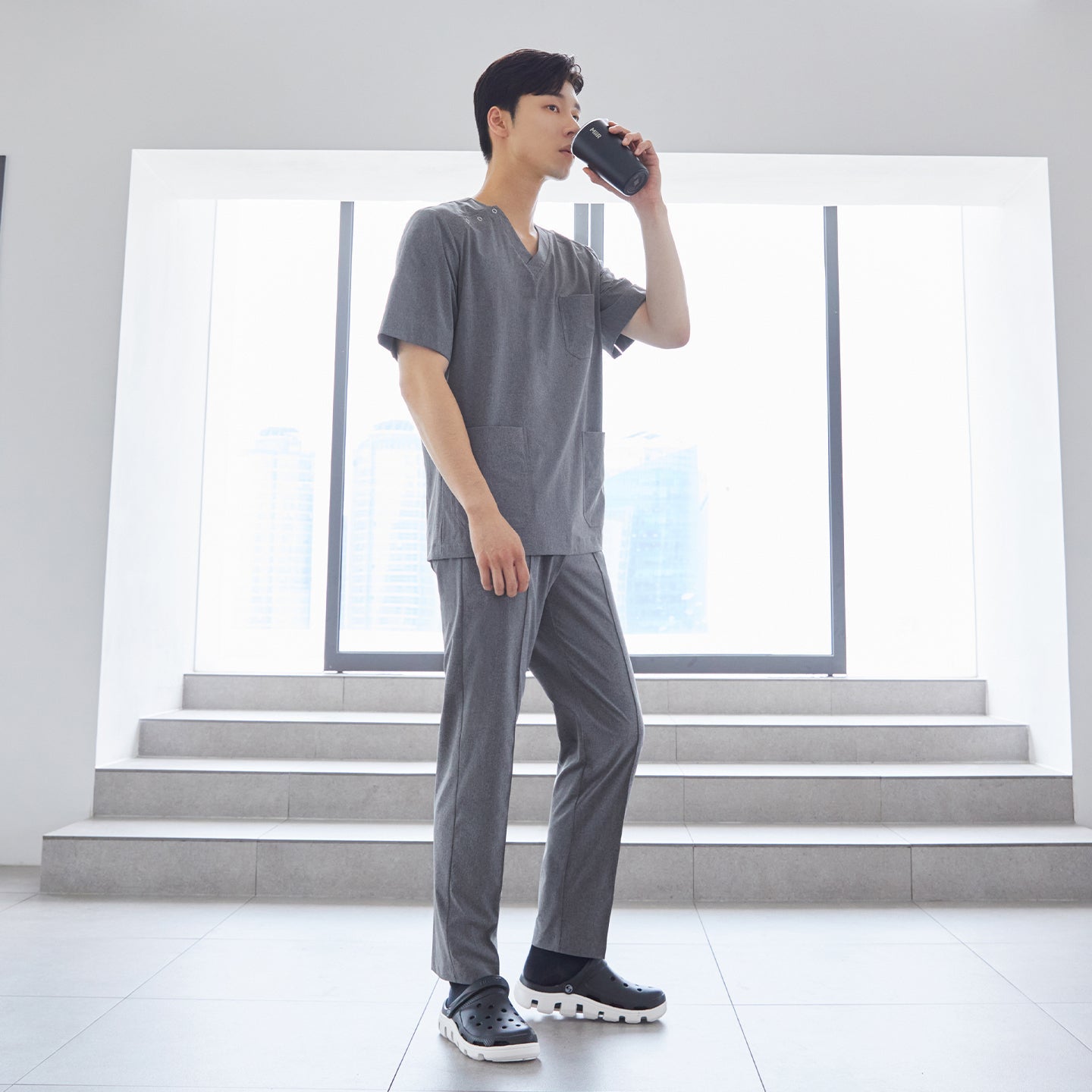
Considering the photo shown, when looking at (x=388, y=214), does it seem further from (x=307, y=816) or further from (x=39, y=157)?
(x=307, y=816)

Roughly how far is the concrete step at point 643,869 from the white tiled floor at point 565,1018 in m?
0.06

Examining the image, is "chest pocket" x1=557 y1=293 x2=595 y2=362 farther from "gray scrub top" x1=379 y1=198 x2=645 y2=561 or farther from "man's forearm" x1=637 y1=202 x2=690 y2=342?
"man's forearm" x1=637 y1=202 x2=690 y2=342

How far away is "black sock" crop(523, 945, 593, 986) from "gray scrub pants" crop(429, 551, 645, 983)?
0.07 ft

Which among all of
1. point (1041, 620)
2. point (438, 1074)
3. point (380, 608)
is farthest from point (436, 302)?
point (380, 608)

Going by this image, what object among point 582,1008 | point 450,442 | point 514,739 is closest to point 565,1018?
point 582,1008

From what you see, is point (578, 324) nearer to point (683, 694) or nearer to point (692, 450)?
point (683, 694)

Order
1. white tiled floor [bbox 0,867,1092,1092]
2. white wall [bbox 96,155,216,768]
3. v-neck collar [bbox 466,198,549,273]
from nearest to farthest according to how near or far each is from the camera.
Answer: white tiled floor [bbox 0,867,1092,1092] → v-neck collar [bbox 466,198,549,273] → white wall [bbox 96,155,216,768]

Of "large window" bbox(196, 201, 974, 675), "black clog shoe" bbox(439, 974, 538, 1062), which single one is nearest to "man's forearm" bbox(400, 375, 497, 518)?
"black clog shoe" bbox(439, 974, 538, 1062)

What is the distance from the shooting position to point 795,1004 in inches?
64.4

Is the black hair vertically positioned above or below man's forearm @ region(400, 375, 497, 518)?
above

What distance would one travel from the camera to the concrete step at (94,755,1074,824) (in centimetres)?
266

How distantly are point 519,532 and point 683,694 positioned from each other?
1973mm

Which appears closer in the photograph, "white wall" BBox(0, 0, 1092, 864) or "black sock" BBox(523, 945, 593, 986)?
"black sock" BBox(523, 945, 593, 986)

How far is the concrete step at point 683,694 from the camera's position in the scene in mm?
3291
